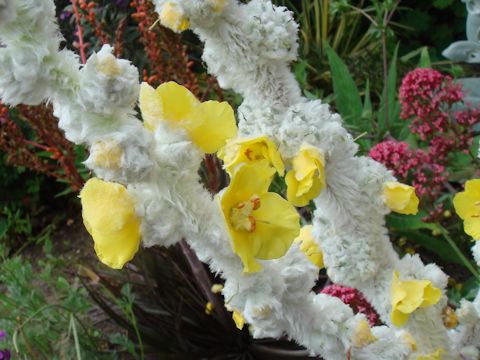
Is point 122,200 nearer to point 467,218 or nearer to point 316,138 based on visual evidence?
point 316,138

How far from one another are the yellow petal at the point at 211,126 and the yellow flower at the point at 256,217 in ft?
0.15

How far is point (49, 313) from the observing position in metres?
1.68

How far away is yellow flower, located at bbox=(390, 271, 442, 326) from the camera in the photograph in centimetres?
85

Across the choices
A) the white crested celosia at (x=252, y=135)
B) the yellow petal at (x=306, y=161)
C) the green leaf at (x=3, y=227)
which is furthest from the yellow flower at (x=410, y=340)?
the green leaf at (x=3, y=227)

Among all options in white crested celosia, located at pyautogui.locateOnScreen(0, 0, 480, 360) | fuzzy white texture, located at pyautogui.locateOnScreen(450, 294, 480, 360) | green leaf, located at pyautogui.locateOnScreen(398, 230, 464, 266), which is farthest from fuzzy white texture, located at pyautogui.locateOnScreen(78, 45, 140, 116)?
green leaf, located at pyautogui.locateOnScreen(398, 230, 464, 266)

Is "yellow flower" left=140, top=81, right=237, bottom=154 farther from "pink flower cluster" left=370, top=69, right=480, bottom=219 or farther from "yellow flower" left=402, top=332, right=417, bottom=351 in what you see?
"pink flower cluster" left=370, top=69, right=480, bottom=219

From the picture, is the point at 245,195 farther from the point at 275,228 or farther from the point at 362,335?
the point at 362,335

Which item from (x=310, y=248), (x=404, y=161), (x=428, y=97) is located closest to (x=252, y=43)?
(x=310, y=248)

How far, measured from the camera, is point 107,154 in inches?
22.4

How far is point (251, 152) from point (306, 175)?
7 centimetres

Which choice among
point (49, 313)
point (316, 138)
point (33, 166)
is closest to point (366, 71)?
point (33, 166)

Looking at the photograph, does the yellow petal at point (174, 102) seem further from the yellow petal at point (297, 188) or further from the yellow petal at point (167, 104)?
the yellow petal at point (297, 188)

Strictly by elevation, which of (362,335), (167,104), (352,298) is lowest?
(352,298)

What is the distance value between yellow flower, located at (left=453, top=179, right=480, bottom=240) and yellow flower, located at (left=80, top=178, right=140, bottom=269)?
485 mm
